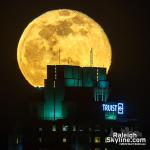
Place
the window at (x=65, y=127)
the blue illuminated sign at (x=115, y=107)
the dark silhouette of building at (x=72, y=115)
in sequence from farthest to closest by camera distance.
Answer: the blue illuminated sign at (x=115, y=107) < the window at (x=65, y=127) < the dark silhouette of building at (x=72, y=115)

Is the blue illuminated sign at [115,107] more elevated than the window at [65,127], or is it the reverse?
the blue illuminated sign at [115,107]

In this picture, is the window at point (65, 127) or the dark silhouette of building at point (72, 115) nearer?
the dark silhouette of building at point (72, 115)

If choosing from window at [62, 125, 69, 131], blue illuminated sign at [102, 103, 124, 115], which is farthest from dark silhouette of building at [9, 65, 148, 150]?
blue illuminated sign at [102, 103, 124, 115]

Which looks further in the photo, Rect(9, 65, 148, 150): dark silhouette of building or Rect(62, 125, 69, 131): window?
Rect(62, 125, 69, 131): window

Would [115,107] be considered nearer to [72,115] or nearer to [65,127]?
[72,115]

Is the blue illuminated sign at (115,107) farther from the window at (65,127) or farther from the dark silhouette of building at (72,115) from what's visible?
the window at (65,127)

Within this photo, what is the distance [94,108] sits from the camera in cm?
16675

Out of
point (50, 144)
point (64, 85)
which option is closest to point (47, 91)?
point (64, 85)

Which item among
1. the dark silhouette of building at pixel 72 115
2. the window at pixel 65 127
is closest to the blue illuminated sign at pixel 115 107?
the dark silhouette of building at pixel 72 115

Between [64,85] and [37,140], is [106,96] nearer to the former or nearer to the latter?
[64,85]

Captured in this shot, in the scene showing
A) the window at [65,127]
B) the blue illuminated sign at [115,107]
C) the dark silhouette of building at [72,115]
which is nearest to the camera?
the dark silhouette of building at [72,115]

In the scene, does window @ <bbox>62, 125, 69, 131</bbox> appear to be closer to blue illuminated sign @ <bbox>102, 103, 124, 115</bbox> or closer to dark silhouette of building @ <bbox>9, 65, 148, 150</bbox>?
dark silhouette of building @ <bbox>9, 65, 148, 150</bbox>

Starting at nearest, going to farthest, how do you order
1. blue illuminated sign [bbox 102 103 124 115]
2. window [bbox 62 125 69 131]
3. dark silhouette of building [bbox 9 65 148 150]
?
dark silhouette of building [bbox 9 65 148 150], window [bbox 62 125 69 131], blue illuminated sign [bbox 102 103 124 115]

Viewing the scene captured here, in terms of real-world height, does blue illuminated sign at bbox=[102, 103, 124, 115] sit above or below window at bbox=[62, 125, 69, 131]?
above
